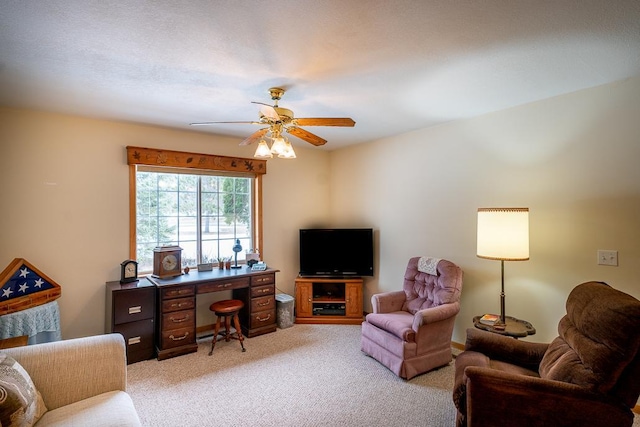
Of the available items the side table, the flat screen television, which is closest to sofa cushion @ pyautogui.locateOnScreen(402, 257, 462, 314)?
the side table

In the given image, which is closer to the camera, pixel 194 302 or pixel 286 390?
pixel 286 390

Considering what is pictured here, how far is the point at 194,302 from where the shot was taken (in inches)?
135

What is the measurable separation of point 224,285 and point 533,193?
11.1 ft

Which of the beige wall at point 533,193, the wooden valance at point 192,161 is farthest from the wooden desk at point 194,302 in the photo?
the beige wall at point 533,193

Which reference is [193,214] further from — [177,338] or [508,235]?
[508,235]

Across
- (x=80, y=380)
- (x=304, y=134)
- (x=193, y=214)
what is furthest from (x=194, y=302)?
(x=304, y=134)

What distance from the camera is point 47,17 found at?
159cm

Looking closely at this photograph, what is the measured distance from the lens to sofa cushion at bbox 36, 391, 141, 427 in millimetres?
1549

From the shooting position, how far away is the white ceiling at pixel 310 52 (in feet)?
5.12

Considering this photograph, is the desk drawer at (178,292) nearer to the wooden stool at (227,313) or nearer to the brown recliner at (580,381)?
the wooden stool at (227,313)

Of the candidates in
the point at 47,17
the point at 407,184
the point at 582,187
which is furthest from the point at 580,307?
the point at 47,17

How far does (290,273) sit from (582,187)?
3.62 metres

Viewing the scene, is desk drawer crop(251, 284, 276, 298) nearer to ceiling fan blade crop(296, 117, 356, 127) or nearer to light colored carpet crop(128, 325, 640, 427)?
light colored carpet crop(128, 325, 640, 427)

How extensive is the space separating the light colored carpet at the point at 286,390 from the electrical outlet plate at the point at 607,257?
3.74 feet
